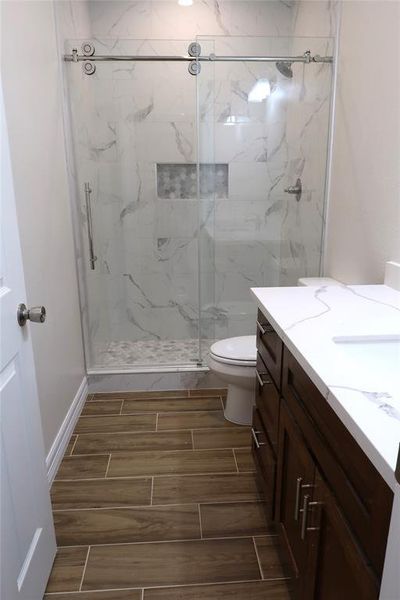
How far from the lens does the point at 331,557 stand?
38.1 inches

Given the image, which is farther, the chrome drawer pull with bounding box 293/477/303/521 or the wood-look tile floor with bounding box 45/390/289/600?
the wood-look tile floor with bounding box 45/390/289/600

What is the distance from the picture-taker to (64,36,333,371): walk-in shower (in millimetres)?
2889

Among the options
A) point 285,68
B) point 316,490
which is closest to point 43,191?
point 316,490

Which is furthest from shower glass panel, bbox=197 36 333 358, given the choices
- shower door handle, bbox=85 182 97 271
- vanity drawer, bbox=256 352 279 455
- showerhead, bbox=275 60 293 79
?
vanity drawer, bbox=256 352 279 455

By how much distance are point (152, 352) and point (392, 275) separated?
6.31ft

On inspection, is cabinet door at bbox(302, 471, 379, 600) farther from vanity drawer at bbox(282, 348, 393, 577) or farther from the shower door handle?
the shower door handle

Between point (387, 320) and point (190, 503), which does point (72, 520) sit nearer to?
point (190, 503)

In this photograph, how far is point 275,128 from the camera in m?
3.13

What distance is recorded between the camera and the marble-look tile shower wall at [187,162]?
300 centimetres

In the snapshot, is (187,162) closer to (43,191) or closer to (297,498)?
(43,191)

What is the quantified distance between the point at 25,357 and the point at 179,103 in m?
2.51

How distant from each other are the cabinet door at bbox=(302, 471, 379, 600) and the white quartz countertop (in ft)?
0.79

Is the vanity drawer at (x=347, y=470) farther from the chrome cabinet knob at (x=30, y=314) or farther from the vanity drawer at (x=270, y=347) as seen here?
the chrome cabinet knob at (x=30, y=314)

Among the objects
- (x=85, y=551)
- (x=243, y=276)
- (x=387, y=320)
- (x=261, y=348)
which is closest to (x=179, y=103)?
(x=243, y=276)
